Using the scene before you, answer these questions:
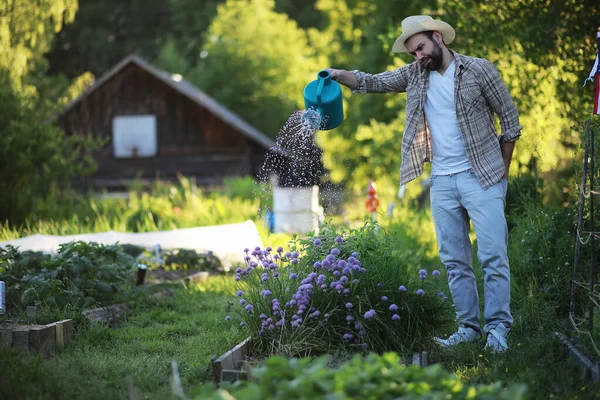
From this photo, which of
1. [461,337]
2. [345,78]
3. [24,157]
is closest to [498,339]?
[461,337]

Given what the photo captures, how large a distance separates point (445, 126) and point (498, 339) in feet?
4.12

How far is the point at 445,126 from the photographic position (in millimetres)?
4965

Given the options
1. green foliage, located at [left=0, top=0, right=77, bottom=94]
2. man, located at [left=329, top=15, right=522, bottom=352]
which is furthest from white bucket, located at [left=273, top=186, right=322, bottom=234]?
man, located at [left=329, top=15, right=522, bottom=352]

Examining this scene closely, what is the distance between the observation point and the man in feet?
15.9

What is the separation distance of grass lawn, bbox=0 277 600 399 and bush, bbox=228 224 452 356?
0.69 ft

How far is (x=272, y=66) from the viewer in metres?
37.3

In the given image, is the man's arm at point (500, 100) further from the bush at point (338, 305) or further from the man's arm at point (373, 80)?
the bush at point (338, 305)

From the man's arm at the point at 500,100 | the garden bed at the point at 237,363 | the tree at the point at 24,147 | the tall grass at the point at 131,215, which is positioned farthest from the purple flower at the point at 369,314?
the tree at the point at 24,147

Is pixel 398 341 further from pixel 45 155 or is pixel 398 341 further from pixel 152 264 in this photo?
pixel 45 155

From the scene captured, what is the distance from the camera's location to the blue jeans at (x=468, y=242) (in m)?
4.85

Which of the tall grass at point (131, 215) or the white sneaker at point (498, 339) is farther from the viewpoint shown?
the tall grass at point (131, 215)

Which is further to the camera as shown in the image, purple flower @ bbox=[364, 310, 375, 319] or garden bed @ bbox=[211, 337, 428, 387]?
purple flower @ bbox=[364, 310, 375, 319]

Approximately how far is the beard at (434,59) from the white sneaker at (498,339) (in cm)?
154

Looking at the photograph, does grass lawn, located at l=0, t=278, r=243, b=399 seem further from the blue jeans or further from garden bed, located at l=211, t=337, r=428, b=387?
the blue jeans
